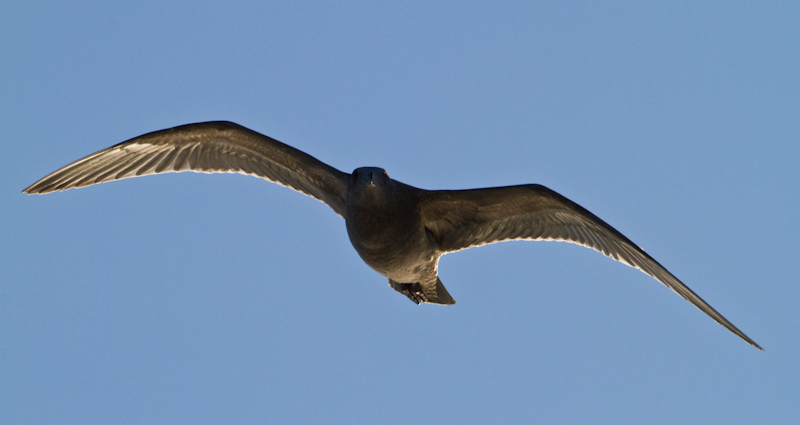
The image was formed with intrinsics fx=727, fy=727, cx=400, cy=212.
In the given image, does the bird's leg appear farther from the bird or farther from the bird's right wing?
the bird's right wing

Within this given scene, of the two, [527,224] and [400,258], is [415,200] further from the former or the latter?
[527,224]

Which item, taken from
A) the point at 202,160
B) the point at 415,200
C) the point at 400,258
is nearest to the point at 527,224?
the point at 415,200

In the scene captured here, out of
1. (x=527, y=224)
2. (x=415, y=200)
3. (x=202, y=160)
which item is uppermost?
(x=527, y=224)

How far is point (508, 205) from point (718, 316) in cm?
294

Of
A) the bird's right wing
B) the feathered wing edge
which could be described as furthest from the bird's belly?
the bird's right wing

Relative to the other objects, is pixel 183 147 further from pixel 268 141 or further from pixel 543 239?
pixel 543 239

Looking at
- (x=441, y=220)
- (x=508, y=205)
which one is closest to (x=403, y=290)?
(x=441, y=220)

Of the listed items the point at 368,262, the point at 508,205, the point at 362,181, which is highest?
the point at 508,205

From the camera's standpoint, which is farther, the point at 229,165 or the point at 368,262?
the point at 229,165

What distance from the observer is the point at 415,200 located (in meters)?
8.69

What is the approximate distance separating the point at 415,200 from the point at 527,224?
1.72m

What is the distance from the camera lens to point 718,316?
9.07 metres

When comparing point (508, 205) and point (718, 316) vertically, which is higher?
point (508, 205)

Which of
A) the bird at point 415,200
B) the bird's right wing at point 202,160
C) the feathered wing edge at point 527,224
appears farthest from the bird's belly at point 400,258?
the bird's right wing at point 202,160
